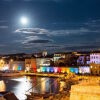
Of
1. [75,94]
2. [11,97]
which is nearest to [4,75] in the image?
[11,97]

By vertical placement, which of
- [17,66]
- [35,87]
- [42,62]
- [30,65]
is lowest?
[35,87]

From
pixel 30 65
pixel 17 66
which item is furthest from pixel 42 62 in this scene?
pixel 17 66

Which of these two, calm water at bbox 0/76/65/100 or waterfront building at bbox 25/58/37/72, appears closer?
calm water at bbox 0/76/65/100

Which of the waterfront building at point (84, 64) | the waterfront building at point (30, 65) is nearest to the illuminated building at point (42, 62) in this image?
the waterfront building at point (30, 65)

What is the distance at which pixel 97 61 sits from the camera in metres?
53.9

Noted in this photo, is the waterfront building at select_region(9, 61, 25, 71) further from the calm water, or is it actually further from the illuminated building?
the calm water

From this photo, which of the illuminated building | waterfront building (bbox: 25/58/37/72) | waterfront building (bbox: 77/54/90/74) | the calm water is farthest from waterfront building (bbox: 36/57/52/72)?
the calm water

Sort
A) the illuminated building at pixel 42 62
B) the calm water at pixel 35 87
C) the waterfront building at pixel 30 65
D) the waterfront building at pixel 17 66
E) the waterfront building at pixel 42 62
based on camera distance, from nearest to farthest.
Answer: the calm water at pixel 35 87
the waterfront building at pixel 30 65
the waterfront building at pixel 42 62
the illuminated building at pixel 42 62
the waterfront building at pixel 17 66

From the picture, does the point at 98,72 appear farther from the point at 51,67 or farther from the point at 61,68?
the point at 51,67

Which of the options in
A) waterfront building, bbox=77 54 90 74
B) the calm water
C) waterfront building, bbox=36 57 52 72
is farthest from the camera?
waterfront building, bbox=36 57 52 72

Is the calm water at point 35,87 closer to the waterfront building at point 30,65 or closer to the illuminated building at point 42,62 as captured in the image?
the waterfront building at point 30,65

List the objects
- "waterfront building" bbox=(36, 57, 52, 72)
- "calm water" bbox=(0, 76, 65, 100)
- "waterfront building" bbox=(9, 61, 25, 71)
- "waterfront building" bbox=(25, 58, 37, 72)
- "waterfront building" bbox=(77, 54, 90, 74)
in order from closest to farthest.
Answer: "calm water" bbox=(0, 76, 65, 100) < "waterfront building" bbox=(77, 54, 90, 74) < "waterfront building" bbox=(25, 58, 37, 72) < "waterfront building" bbox=(36, 57, 52, 72) < "waterfront building" bbox=(9, 61, 25, 71)

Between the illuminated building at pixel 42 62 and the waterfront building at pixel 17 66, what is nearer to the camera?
the illuminated building at pixel 42 62

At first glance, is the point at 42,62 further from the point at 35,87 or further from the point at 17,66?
the point at 35,87
